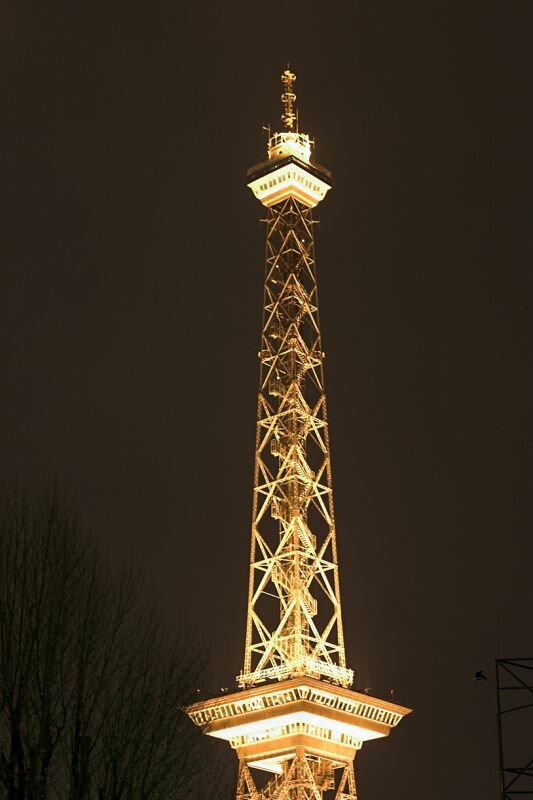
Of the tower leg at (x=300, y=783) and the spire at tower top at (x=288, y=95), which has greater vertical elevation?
the spire at tower top at (x=288, y=95)

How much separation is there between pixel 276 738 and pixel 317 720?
2.73 meters

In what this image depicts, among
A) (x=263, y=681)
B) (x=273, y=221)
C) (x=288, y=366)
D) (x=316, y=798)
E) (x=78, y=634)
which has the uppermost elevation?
(x=273, y=221)

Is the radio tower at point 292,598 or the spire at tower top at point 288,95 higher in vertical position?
the spire at tower top at point 288,95

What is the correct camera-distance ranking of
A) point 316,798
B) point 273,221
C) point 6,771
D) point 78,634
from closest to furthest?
point 6,771 < point 78,634 < point 316,798 < point 273,221

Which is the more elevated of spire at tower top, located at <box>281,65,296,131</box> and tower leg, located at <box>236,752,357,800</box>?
spire at tower top, located at <box>281,65,296,131</box>

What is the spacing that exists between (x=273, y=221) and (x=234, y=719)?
1223 inches

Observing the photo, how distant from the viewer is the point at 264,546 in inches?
3327

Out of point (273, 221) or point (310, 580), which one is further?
point (273, 221)

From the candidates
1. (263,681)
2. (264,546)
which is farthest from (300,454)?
(263,681)

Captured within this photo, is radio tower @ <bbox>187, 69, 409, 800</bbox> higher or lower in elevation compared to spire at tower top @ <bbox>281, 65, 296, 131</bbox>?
lower

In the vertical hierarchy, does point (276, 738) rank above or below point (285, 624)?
below

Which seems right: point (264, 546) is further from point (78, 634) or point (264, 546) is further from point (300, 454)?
point (78, 634)

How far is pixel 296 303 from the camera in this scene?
89062 mm

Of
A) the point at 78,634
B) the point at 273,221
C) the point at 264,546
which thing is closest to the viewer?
the point at 78,634
